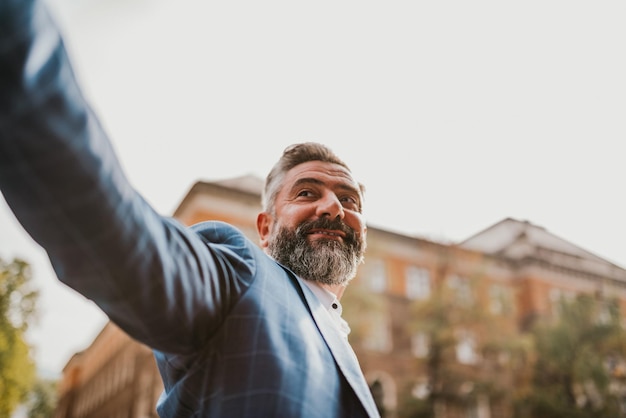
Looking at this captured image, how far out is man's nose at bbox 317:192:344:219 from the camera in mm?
1531

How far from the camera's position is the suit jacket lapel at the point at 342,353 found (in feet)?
3.65

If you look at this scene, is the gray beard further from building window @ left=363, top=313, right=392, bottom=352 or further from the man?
building window @ left=363, top=313, right=392, bottom=352

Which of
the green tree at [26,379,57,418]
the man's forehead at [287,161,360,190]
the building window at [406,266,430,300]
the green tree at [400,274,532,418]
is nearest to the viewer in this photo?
the man's forehead at [287,161,360,190]

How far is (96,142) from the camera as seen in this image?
66cm

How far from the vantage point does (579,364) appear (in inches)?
685

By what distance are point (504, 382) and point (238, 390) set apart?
84.8 ft

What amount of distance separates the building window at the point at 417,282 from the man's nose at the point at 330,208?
24.8m

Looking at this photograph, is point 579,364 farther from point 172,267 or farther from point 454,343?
point 172,267

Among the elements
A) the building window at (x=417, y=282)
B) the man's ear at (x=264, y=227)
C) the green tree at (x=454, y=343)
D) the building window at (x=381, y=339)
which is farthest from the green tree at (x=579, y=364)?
the man's ear at (x=264, y=227)

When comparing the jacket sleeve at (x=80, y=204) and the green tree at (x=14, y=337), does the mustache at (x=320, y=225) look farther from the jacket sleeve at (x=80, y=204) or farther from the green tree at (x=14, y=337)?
the green tree at (x=14, y=337)

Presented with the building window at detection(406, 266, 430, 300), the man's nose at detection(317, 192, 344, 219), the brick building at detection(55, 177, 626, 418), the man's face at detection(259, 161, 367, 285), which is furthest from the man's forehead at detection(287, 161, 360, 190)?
the building window at detection(406, 266, 430, 300)

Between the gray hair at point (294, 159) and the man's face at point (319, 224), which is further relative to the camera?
the gray hair at point (294, 159)

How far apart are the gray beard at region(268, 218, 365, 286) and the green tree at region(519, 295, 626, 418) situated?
18.5m

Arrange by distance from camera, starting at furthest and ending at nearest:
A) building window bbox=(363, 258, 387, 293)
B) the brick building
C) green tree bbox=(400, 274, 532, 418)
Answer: building window bbox=(363, 258, 387, 293)
the brick building
green tree bbox=(400, 274, 532, 418)
